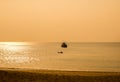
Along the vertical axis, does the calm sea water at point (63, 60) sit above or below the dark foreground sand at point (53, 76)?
above

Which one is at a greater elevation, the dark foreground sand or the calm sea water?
the calm sea water

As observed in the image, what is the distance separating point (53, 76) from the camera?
1064 millimetres

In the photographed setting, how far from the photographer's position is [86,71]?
1.13 m

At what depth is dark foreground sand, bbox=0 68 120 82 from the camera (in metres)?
1.06

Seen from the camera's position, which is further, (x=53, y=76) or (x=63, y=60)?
(x=63, y=60)

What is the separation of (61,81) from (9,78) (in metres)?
0.28

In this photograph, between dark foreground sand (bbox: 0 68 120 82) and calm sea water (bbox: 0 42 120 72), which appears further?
calm sea water (bbox: 0 42 120 72)

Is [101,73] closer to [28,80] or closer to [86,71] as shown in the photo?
[86,71]

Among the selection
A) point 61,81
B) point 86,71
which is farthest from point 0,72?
point 86,71

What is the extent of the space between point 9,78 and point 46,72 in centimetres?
20

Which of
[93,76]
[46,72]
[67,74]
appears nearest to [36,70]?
[46,72]

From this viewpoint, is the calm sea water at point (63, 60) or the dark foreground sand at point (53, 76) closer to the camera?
the dark foreground sand at point (53, 76)

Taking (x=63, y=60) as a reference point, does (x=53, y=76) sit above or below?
below

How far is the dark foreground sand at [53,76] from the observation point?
1.06 metres
